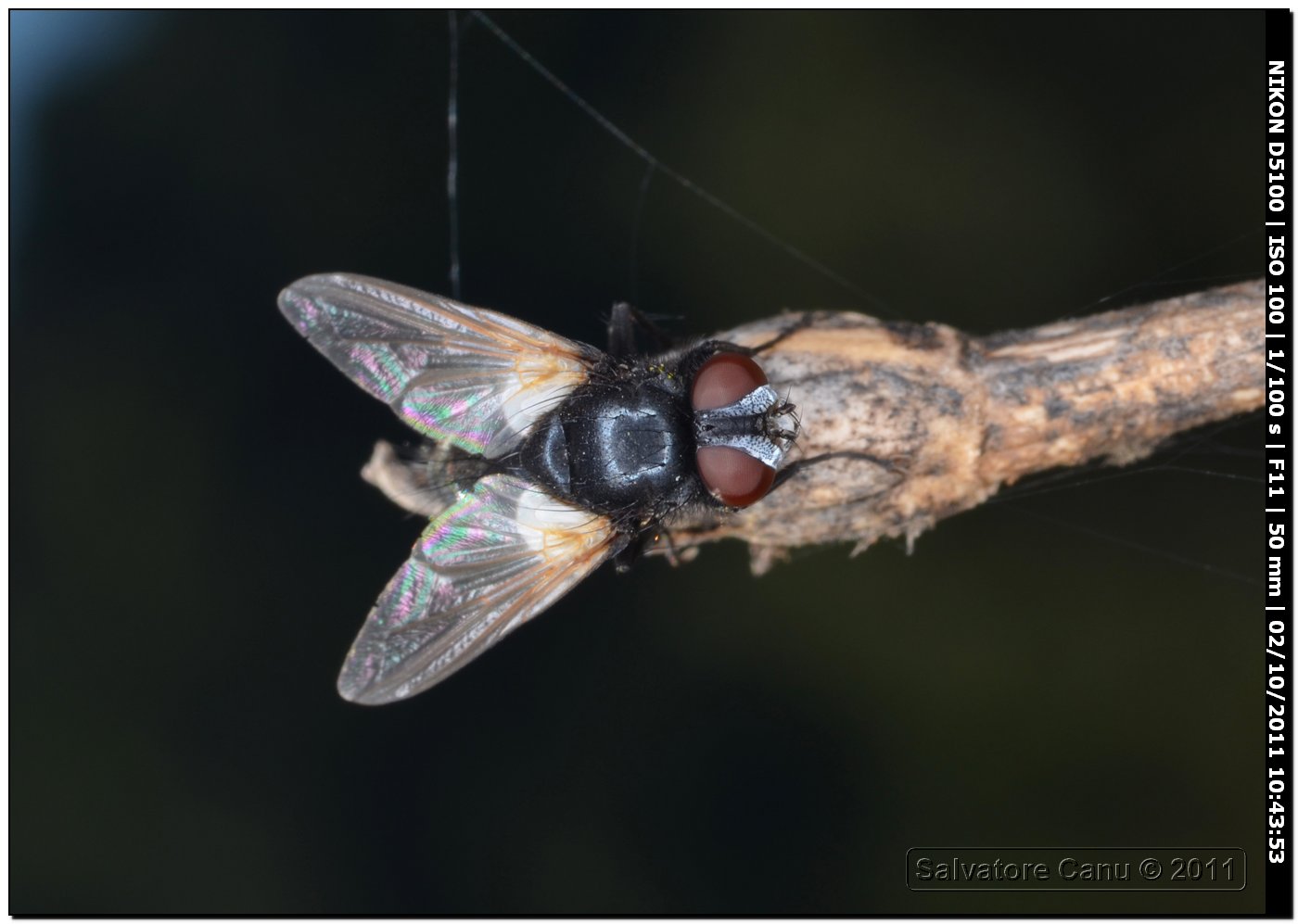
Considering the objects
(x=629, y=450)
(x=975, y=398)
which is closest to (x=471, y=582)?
(x=629, y=450)

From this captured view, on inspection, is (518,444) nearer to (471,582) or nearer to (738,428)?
(471,582)

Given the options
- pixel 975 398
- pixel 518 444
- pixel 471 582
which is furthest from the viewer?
pixel 518 444

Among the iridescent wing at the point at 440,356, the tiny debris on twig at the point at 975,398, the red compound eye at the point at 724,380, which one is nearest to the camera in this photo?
the tiny debris on twig at the point at 975,398

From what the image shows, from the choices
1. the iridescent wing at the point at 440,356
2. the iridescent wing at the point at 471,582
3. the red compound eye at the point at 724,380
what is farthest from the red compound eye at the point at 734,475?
the iridescent wing at the point at 440,356

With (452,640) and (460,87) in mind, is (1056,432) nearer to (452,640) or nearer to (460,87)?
(452,640)

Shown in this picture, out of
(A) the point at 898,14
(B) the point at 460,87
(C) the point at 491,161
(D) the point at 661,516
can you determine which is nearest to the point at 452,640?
(D) the point at 661,516

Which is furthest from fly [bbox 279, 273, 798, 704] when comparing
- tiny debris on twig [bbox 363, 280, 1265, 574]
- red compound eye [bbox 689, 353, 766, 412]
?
tiny debris on twig [bbox 363, 280, 1265, 574]

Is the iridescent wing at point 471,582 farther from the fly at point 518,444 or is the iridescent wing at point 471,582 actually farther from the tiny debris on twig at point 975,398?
the tiny debris on twig at point 975,398
